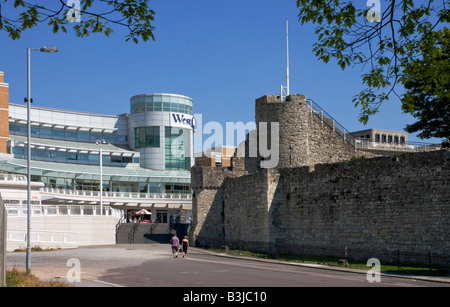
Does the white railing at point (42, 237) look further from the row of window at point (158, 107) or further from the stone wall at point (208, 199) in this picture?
the row of window at point (158, 107)

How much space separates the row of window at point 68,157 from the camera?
77750mm

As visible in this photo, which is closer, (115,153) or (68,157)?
(68,157)

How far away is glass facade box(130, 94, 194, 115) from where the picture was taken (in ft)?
291

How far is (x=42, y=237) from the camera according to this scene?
4359 centimetres

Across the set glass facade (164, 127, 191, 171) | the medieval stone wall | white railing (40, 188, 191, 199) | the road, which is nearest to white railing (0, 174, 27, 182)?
white railing (40, 188, 191, 199)

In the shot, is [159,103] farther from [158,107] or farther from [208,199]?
[208,199]

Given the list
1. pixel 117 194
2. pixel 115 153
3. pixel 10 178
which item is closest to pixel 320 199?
pixel 10 178

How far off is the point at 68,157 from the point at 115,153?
273 inches

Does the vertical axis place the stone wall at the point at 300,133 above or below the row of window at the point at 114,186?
above

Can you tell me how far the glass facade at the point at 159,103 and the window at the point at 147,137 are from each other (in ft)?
9.58

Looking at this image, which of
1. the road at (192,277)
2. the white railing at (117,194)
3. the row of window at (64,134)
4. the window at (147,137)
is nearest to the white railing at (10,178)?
the white railing at (117,194)

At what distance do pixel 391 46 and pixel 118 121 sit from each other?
8216 cm

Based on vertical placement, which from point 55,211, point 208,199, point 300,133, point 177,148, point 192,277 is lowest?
point 192,277

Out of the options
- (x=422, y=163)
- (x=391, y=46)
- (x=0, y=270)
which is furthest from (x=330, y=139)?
(x=0, y=270)
